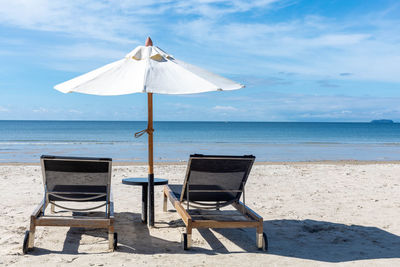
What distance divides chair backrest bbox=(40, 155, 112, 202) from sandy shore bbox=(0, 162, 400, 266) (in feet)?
1.61

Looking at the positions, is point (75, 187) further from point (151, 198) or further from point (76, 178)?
point (151, 198)

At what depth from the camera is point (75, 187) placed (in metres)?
4.49

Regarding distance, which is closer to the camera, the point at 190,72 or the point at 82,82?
the point at 82,82

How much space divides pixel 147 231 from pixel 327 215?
104 inches

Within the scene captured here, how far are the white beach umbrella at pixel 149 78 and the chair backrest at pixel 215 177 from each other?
2.28ft

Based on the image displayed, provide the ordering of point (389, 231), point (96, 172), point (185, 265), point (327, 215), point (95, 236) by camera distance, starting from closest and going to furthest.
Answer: point (185, 265)
point (96, 172)
point (95, 236)
point (389, 231)
point (327, 215)

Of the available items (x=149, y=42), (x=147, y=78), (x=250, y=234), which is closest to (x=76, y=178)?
(x=147, y=78)

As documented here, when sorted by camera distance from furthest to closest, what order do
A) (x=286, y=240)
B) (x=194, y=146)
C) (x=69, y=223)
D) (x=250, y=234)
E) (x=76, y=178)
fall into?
(x=194, y=146)
(x=250, y=234)
(x=286, y=240)
(x=76, y=178)
(x=69, y=223)

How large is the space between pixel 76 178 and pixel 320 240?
278 cm

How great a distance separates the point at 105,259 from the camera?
3.91 metres

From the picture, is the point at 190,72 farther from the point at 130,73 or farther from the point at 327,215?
the point at 327,215

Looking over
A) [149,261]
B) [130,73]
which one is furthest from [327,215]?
[130,73]

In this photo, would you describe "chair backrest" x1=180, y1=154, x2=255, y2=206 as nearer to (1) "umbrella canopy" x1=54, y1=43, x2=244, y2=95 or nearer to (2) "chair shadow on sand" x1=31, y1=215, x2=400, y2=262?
(2) "chair shadow on sand" x1=31, y1=215, x2=400, y2=262

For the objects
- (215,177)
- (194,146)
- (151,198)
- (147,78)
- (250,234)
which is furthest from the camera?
(194,146)
